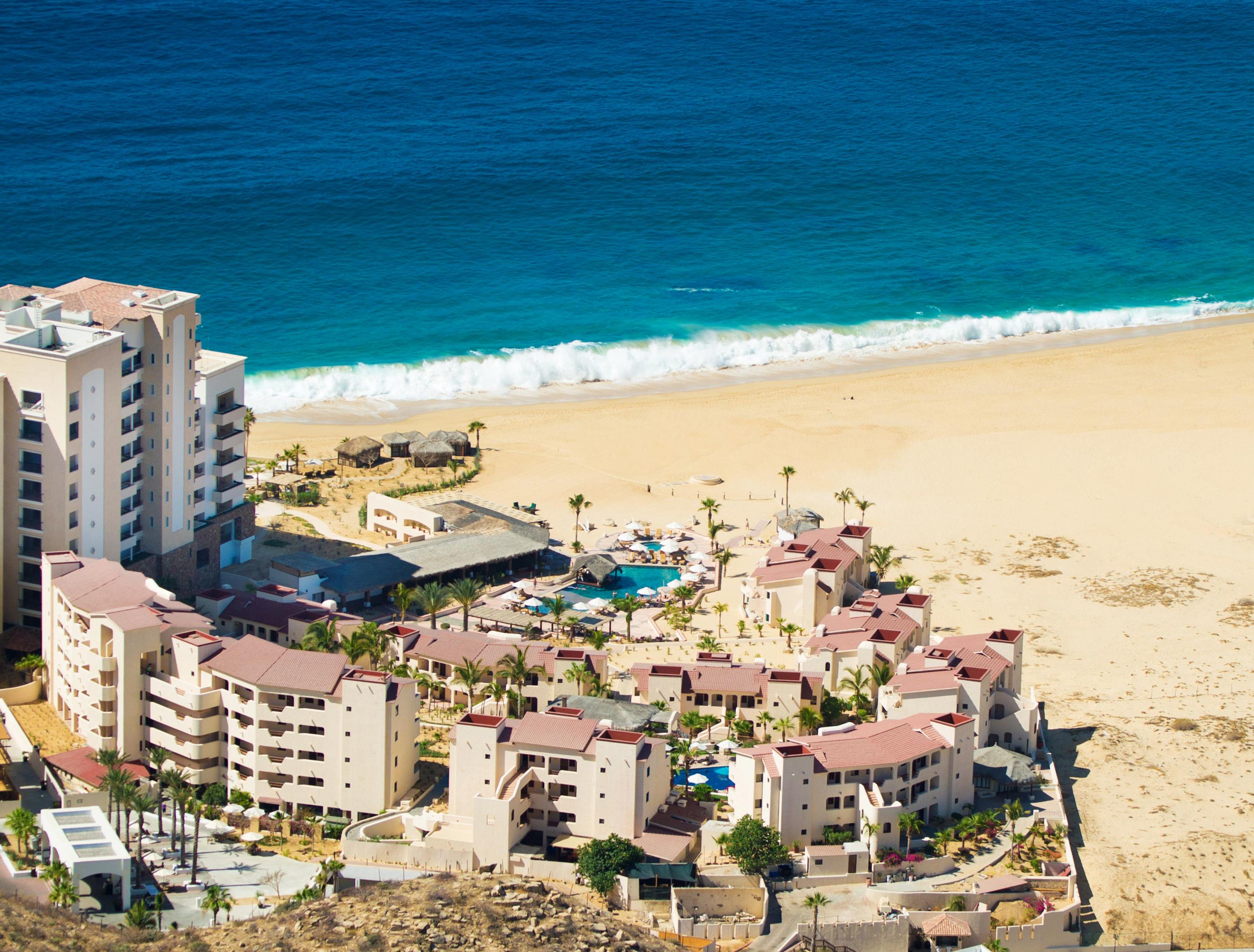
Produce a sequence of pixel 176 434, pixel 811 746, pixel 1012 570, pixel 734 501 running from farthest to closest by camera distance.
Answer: pixel 734 501, pixel 1012 570, pixel 176 434, pixel 811 746

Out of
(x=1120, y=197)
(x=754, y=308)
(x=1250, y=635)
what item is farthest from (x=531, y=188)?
(x=1250, y=635)

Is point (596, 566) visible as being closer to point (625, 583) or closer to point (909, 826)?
point (625, 583)

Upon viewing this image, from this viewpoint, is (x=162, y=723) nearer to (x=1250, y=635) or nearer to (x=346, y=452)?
(x=346, y=452)

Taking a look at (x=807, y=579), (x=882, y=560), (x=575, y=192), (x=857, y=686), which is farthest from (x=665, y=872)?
(x=575, y=192)

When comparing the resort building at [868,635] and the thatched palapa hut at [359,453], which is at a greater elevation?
the thatched palapa hut at [359,453]

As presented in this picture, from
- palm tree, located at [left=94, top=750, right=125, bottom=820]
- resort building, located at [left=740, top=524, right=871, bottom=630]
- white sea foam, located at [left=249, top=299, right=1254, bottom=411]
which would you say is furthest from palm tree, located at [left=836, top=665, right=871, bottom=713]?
white sea foam, located at [left=249, top=299, right=1254, bottom=411]

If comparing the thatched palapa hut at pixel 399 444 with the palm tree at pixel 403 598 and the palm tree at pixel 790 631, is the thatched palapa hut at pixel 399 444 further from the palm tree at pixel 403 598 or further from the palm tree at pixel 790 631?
the palm tree at pixel 790 631

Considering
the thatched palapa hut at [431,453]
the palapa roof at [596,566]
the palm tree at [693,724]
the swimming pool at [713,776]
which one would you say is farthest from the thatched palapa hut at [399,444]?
the swimming pool at [713,776]
